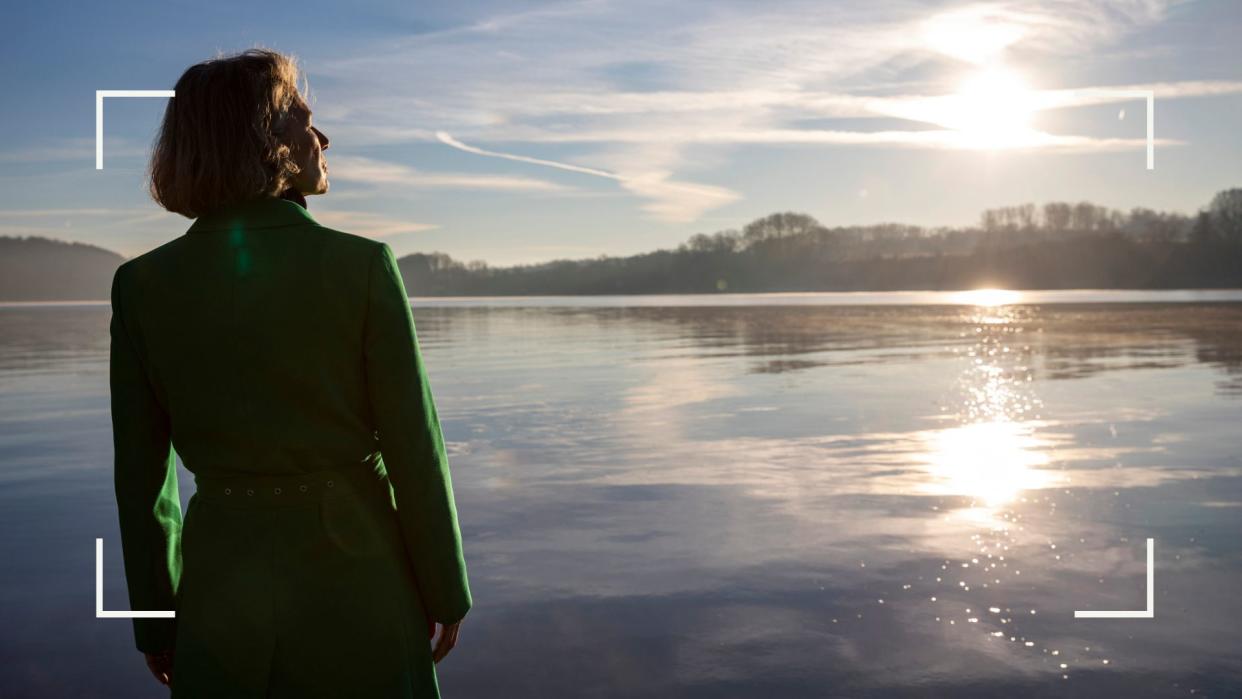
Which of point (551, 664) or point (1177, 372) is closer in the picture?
point (551, 664)

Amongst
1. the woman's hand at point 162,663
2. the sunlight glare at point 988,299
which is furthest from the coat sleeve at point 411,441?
the sunlight glare at point 988,299

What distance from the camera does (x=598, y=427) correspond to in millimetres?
12000

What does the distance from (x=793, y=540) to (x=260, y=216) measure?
17.0 ft

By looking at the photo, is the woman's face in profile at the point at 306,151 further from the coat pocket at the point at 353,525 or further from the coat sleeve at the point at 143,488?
the coat pocket at the point at 353,525

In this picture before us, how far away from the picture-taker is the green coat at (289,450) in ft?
6.66

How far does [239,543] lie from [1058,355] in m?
21.9

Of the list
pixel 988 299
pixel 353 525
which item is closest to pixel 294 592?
pixel 353 525

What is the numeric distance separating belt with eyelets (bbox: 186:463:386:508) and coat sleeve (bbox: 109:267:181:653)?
207 millimetres

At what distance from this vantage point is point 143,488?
2.24m

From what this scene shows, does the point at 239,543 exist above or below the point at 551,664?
above

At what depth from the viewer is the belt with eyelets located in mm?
2088

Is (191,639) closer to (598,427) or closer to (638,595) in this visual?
(638,595)

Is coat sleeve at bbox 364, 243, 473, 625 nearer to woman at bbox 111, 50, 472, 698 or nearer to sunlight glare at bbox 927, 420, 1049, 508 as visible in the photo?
woman at bbox 111, 50, 472, 698

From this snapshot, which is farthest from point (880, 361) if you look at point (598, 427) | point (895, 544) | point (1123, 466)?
point (895, 544)
